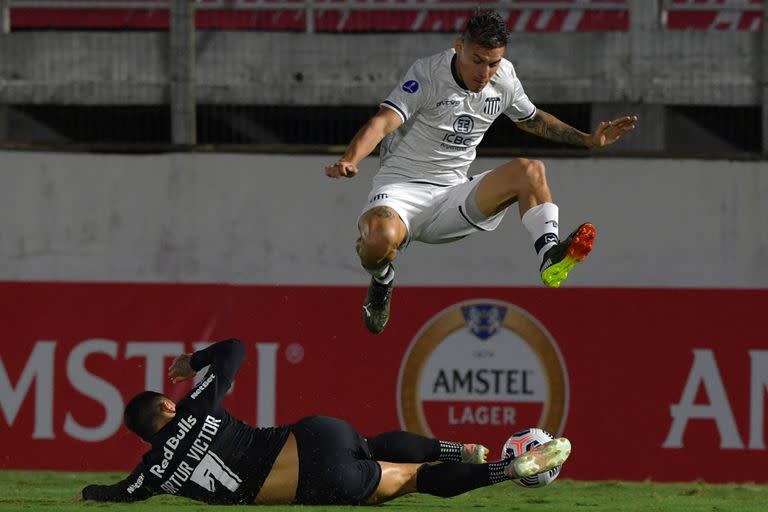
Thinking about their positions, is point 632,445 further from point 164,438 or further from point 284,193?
point 164,438

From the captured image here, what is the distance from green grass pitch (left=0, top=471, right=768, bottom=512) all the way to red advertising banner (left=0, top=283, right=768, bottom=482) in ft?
1.33

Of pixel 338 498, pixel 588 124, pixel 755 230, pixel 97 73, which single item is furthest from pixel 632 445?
pixel 97 73

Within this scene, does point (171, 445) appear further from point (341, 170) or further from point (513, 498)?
point (513, 498)

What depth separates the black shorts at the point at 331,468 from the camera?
959cm

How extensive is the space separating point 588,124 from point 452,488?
5.26 meters

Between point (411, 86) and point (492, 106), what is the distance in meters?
0.62

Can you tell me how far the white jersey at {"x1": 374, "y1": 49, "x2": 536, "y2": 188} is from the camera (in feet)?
30.3

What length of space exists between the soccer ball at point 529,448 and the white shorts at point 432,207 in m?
1.40

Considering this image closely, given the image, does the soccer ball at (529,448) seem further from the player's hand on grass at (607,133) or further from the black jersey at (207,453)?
the player's hand on grass at (607,133)

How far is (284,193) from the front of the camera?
13.2m

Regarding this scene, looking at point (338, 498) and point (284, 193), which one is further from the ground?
point (284, 193)

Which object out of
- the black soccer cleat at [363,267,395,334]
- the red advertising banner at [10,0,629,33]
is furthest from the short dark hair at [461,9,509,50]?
the red advertising banner at [10,0,629,33]

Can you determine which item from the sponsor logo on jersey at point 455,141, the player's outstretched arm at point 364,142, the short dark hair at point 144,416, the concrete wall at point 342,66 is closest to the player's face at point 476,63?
the sponsor logo on jersey at point 455,141

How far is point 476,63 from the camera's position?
9.04 metres
